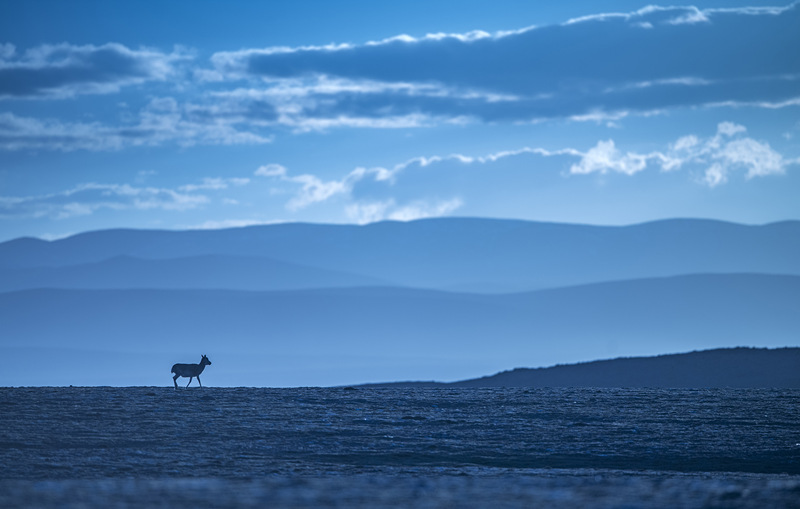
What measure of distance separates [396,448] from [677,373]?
2463cm

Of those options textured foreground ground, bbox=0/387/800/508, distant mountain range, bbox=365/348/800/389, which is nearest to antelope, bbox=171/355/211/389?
textured foreground ground, bbox=0/387/800/508

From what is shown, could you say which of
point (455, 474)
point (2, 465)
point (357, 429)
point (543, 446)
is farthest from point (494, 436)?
point (2, 465)

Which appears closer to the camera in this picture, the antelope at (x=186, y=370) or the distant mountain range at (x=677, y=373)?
the antelope at (x=186, y=370)

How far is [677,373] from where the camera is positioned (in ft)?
149

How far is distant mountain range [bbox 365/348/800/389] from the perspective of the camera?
44031 mm

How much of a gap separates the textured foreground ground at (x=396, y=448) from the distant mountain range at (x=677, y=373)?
35.1 feet

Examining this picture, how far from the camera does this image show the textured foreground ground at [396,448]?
46.7ft

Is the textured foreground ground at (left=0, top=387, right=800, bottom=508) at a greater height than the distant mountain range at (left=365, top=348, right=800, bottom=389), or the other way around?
the distant mountain range at (left=365, top=348, right=800, bottom=389)

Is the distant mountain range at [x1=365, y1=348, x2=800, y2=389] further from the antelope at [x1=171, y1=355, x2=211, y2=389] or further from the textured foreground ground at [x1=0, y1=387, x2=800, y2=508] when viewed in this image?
the antelope at [x1=171, y1=355, x2=211, y2=389]

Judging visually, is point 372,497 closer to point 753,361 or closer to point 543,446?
point 543,446

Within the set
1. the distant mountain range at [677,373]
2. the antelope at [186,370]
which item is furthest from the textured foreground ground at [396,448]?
the distant mountain range at [677,373]

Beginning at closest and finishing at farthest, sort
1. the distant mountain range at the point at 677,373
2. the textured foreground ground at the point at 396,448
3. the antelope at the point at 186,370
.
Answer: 1. the textured foreground ground at the point at 396,448
2. the antelope at the point at 186,370
3. the distant mountain range at the point at 677,373

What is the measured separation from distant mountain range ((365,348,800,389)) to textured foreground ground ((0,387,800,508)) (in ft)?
35.1

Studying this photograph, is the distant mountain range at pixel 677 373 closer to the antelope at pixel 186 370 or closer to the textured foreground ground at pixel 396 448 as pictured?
the textured foreground ground at pixel 396 448
